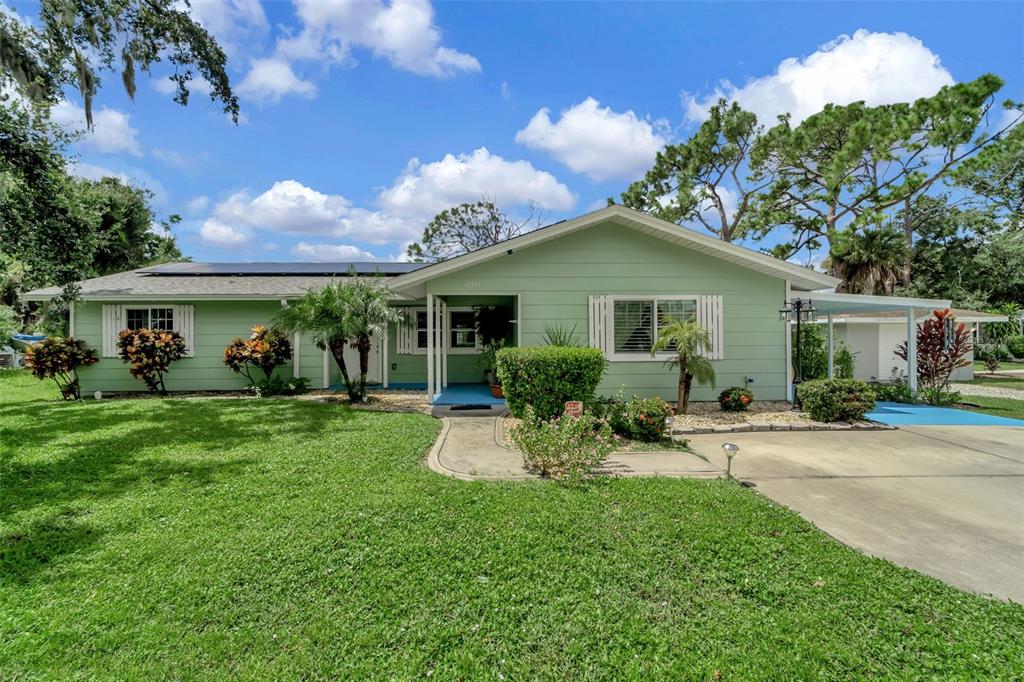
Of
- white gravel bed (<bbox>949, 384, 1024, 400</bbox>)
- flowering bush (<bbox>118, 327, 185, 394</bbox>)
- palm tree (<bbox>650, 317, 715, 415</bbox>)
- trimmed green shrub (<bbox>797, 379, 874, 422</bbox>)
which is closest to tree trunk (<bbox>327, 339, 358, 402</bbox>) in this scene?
flowering bush (<bbox>118, 327, 185, 394</bbox>)

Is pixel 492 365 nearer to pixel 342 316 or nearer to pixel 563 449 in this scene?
pixel 342 316

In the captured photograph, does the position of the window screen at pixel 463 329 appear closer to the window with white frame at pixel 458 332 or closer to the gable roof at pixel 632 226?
the window with white frame at pixel 458 332

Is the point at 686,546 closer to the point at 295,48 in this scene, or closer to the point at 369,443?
the point at 369,443

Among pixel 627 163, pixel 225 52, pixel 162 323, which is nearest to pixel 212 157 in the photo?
pixel 225 52

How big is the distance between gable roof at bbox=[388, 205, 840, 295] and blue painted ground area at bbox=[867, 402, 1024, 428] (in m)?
2.99

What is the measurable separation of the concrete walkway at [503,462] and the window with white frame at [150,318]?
31.9 feet

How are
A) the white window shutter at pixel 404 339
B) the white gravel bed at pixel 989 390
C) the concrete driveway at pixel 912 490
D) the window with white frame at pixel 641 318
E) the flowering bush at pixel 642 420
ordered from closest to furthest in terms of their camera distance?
the concrete driveway at pixel 912 490, the flowering bush at pixel 642 420, the window with white frame at pixel 641 318, the white gravel bed at pixel 989 390, the white window shutter at pixel 404 339

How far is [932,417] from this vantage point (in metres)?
8.55

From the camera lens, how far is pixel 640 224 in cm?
898

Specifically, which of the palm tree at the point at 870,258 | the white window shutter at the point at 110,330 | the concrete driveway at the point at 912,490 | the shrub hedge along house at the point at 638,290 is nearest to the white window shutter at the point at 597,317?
the shrub hedge along house at the point at 638,290

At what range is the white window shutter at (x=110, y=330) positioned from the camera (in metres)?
11.0

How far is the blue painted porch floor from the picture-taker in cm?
931

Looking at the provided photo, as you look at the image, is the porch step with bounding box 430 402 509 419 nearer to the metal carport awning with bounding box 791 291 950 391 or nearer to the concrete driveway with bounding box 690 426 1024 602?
the concrete driveway with bounding box 690 426 1024 602

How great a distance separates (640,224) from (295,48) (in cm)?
894
